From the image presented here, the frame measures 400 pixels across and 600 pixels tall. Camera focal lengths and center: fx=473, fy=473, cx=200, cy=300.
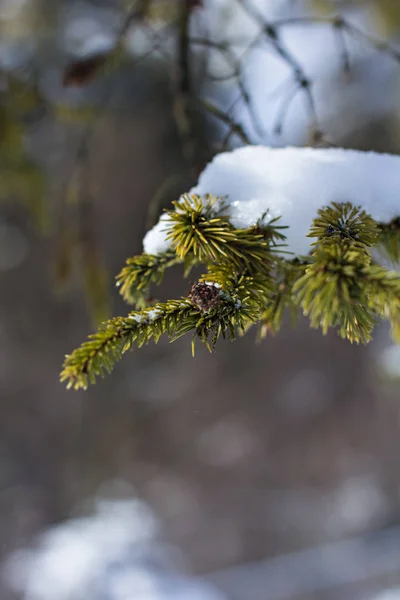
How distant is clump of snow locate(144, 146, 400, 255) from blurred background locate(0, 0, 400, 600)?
241 cm

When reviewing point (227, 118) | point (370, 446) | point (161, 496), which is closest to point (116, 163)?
point (161, 496)

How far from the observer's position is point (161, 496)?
511cm

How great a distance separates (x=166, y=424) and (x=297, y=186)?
5.36m

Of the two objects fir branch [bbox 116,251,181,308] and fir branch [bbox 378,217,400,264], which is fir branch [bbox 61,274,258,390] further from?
fir branch [bbox 378,217,400,264]

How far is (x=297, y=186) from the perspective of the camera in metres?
0.64

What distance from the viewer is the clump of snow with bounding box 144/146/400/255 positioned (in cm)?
61

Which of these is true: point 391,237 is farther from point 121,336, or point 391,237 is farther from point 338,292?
point 121,336

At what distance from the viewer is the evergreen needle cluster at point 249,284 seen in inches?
16.3

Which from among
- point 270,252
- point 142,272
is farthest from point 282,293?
point 142,272

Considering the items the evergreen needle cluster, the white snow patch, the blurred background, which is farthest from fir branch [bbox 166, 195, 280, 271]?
the white snow patch

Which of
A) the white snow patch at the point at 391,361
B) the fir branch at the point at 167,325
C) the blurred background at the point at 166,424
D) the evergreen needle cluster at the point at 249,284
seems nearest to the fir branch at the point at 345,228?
the evergreen needle cluster at the point at 249,284

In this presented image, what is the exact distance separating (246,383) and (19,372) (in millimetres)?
2829

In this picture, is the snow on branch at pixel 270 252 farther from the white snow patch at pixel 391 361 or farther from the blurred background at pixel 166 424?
the white snow patch at pixel 391 361

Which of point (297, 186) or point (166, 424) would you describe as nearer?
point (297, 186)
